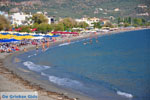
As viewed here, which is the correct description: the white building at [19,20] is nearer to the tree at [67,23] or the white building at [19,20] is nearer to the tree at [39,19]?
the tree at [39,19]

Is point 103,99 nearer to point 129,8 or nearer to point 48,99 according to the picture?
point 48,99

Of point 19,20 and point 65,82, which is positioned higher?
point 19,20

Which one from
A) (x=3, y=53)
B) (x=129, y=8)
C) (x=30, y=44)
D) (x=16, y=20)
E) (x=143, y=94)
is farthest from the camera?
(x=129, y=8)

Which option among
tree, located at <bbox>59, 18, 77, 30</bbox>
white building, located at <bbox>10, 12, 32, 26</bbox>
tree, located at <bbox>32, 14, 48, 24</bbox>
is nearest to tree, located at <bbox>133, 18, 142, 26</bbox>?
tree, located at <bbox>59, 18, 77, 30</bbox>

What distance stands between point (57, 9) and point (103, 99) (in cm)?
17981

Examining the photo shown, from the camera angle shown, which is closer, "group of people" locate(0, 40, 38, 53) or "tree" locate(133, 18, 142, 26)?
"group of people" locate(0, 40, 38, 53)

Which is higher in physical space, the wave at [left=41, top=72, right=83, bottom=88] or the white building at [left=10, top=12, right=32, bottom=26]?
the white building at [left=10, top=12, right=32, bottom=26]

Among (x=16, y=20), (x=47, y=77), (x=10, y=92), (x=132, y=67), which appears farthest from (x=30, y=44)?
(x=16, y=20)

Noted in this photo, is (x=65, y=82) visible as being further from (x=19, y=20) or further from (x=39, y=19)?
(x=19, y=20)

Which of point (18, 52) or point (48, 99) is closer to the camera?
point (48, 99)

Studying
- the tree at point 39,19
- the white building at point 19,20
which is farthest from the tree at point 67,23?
the white building at point 19,20

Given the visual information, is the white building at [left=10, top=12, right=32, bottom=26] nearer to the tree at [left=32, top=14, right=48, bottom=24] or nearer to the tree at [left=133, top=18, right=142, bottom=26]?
the tree at [left=32, top=14, right=48, bottom=24]

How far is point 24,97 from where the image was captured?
57.0 ft

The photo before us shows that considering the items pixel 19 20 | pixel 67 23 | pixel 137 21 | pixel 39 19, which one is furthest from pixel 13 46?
pixel 137 21
